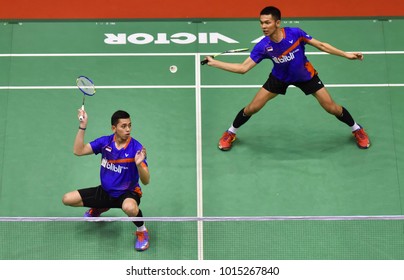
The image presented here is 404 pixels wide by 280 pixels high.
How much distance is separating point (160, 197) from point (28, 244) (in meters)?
1.68

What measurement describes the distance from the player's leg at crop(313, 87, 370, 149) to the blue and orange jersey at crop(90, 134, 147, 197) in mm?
2353

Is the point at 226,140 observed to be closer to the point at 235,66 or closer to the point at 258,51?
the point at 235,66

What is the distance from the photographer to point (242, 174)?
26.5ft

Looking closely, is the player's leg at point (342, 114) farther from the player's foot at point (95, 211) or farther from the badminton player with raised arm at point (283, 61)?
the player's foot at point (95, 211)

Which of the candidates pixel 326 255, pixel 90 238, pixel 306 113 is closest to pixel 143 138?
pixel 90 238

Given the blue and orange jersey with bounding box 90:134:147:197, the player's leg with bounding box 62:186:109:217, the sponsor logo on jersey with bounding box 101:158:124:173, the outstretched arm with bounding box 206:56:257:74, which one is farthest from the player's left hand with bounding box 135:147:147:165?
the outstretched arm with bounding box 206:56:257:74

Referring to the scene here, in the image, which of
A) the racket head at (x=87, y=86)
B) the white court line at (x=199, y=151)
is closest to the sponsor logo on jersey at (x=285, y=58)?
the white court line at (x=199, y=151)

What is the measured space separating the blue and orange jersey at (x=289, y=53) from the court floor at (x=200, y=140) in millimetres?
1125

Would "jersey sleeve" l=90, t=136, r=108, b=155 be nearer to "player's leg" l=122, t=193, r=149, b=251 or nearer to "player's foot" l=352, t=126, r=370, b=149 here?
"player's leg" l=122, t=193, r=149, b=251

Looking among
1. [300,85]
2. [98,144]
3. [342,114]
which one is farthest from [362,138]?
[98,144]

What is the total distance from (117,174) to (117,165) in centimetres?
10

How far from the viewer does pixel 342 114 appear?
7945mm

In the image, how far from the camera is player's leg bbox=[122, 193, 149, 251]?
684cm

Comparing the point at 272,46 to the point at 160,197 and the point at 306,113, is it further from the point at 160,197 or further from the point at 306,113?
the point at 160,197
